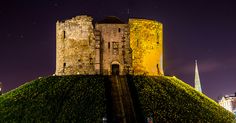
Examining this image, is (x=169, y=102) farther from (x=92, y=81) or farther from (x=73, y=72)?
(x=73, y=72)

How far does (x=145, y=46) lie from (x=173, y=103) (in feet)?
35.9

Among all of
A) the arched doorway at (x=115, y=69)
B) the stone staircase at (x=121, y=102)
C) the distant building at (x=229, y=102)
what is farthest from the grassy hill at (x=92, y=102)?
the distant building at (x=229, y=102)

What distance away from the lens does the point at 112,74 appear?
6775 centimetres

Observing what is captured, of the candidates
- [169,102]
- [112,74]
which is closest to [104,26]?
[112,74]

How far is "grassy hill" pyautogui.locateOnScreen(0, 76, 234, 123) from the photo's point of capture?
5625 cm

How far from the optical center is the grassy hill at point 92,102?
56.2 meters

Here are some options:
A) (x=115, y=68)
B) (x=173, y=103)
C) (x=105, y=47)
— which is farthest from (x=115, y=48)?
(x=173, y=103)

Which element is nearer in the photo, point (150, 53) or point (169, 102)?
point (169, 102)

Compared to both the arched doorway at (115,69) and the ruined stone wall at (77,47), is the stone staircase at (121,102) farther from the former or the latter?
the ruined stone wall at (77,47)

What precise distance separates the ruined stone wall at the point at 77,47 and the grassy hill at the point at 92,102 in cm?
313

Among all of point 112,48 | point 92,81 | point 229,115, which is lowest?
point 229,115

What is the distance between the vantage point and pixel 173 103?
199 ft

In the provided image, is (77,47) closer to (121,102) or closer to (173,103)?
(121,102)

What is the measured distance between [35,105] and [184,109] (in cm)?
1595
